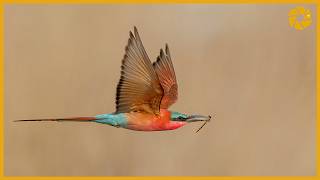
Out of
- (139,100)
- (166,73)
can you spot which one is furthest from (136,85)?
(166,73)

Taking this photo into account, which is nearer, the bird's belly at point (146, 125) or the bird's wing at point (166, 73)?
the bird's belly at point (146, 125)

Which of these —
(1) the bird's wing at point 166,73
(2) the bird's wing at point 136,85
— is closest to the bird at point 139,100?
(2) the bird's wing at point 136,85

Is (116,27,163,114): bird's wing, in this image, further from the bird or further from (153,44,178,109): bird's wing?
(153,44,178,109): bird's wing

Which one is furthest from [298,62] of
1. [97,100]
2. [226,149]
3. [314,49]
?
[97,100]

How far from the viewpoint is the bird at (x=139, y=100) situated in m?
1.40

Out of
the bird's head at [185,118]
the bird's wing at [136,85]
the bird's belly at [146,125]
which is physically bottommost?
the bird's belly at [146,125]

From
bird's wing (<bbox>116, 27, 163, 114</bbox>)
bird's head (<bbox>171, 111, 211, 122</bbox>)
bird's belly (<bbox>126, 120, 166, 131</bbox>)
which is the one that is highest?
bird's wing (<bbox>116, 27, 163, 114</bbox>)

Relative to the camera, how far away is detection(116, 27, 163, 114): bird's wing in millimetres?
1413

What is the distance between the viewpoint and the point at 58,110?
2006 millimetres

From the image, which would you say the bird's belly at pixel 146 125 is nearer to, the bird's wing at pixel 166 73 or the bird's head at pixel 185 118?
the bird's head at pixel 185 118

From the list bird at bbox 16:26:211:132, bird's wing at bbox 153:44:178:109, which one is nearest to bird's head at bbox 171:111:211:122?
bird at bbox 16:26:211:132

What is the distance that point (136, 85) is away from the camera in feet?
4.72

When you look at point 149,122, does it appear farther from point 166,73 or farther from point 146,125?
point 166,73

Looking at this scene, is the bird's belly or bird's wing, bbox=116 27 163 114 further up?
bird's wing, bbox=116 27 163 114
